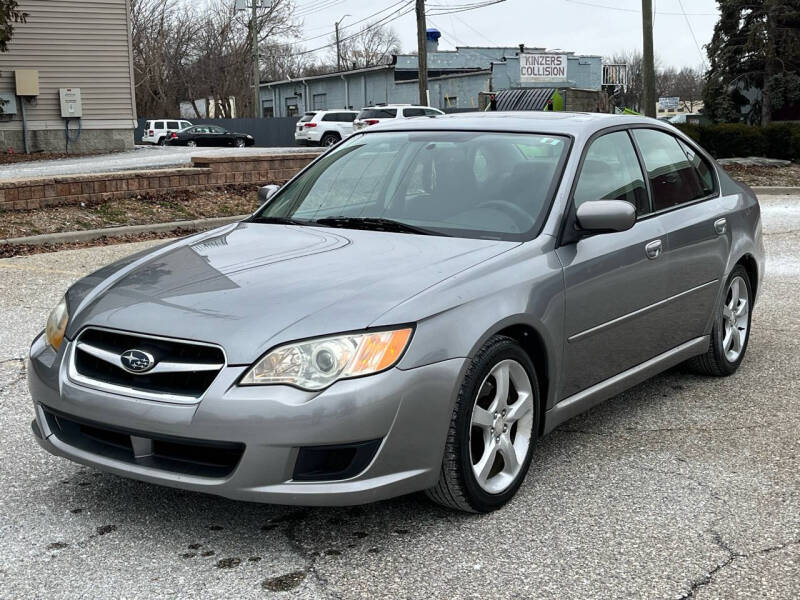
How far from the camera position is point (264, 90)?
227 ft

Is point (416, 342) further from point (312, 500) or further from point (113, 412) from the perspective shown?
point (113, 412)

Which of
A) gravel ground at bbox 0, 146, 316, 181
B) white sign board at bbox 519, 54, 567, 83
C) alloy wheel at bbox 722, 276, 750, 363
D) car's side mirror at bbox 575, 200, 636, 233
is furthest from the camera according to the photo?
white sign board at bbox 519, 54, 567, 83

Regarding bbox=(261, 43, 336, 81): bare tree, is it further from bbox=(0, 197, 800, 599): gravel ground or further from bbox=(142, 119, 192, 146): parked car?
bbox=(0, 197, 800, 599): gravel ground

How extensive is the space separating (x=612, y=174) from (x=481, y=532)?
2020mm

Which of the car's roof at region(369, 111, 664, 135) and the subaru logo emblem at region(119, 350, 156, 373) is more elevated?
the car's roof at region(369, 111, 664, 135)

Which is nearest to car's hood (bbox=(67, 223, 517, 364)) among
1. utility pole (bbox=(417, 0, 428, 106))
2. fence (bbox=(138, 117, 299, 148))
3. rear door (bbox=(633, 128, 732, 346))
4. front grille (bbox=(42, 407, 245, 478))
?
front grille (bbox=(42, 407, 245, 478))

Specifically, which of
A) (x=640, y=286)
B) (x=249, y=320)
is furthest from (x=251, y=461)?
(x=640, y=286)

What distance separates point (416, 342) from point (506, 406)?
2.14 ft

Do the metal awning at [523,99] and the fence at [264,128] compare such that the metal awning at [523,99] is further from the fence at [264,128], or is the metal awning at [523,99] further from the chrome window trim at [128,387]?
the chrome window trim at [128,387]

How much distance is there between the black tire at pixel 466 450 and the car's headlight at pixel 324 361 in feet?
1.18

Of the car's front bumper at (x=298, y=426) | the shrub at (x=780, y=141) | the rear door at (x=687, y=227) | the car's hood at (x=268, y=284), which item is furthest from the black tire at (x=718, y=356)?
the shrub at (x=780, y=141)

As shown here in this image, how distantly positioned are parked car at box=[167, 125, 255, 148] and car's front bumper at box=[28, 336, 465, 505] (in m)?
40.5

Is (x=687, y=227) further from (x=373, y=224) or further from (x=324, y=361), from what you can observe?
(x=324, y=361)

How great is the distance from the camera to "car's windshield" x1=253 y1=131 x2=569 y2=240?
440cm
